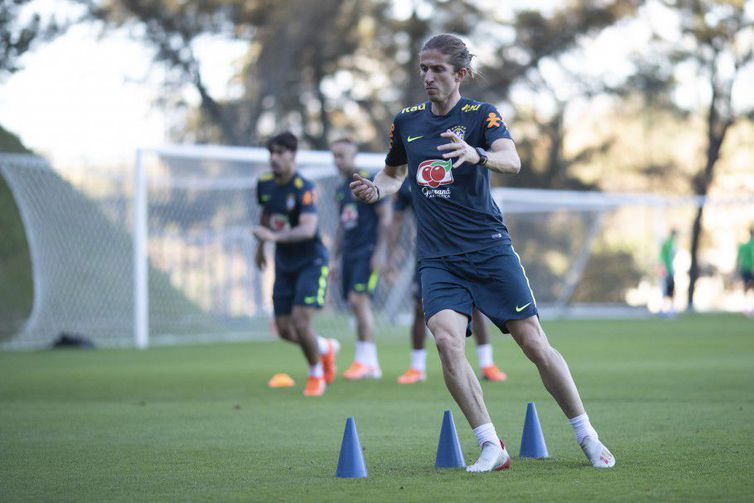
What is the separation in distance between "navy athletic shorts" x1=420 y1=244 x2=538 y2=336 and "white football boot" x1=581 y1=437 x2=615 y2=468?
0.69 m

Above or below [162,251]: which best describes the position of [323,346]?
above

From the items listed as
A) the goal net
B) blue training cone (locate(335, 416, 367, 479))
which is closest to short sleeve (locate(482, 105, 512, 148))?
blue training cone (locate(335, 416, 367, 479))

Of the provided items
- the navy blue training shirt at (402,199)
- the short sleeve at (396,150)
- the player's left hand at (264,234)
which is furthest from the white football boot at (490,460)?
the navy blue training shirt at (402,199)

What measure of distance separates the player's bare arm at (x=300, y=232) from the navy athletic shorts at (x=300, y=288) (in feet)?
1.11

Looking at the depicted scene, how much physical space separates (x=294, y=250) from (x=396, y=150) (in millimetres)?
4362

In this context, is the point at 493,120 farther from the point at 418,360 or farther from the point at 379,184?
the point at 418,360

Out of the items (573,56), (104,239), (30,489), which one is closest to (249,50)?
(573,56)

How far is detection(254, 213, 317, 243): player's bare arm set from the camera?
1027 centimetres

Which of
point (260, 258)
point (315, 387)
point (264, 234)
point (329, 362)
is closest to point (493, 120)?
point (264, 234)

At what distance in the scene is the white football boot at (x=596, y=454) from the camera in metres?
6.00

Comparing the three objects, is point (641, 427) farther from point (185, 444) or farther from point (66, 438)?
point (66, 438)

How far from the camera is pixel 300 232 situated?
10.4 m

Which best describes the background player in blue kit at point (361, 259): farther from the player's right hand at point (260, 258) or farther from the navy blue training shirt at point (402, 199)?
the player's right hand at point (260, 258)

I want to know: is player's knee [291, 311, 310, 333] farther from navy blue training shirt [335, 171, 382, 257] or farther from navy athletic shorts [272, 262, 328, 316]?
navy blue training shirt [335, 171, 382, 257]
